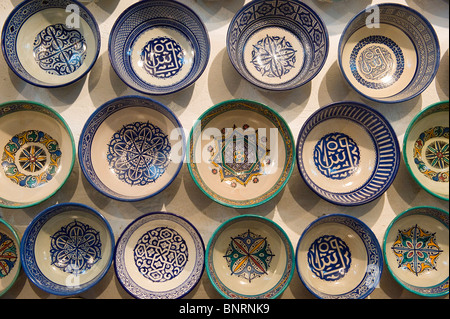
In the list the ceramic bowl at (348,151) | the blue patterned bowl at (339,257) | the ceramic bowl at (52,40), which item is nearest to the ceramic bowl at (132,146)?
the ceramic bowl at (52,40)

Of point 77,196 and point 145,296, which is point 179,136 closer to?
point 77,196

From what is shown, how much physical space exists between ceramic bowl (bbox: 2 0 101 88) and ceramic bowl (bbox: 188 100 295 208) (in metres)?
0.62

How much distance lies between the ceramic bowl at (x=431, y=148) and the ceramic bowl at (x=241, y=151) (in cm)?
59

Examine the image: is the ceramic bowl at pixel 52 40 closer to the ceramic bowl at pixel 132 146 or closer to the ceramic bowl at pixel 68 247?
the ceramic bowl at pixel 132 146

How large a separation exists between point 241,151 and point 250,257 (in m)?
0.48

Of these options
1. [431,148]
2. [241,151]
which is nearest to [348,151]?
[431,148]

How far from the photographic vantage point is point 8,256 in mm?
1621

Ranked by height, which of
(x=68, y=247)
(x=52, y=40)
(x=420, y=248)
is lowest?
(x=68, y=247)

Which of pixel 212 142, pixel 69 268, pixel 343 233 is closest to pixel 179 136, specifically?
pixel 212 142

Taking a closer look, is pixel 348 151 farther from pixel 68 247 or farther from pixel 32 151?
pixel 32 151

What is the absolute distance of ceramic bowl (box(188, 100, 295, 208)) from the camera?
5.32ft

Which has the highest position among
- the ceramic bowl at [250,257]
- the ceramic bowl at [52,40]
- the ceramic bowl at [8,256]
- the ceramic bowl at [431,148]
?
the ceramic bowl at [431,148]

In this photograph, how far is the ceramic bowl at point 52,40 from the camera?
→ 1657mm

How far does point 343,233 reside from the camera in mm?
1667
